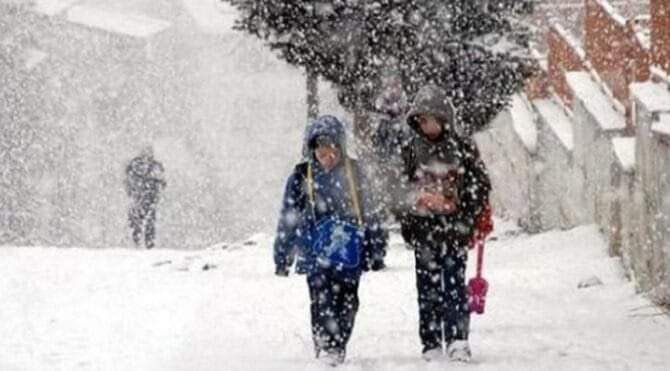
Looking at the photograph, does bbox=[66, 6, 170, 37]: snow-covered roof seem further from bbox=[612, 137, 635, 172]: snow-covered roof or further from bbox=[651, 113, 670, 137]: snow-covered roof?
bbox=[651, 113, 670, 137]: snow-covered roof

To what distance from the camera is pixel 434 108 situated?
6.94 m

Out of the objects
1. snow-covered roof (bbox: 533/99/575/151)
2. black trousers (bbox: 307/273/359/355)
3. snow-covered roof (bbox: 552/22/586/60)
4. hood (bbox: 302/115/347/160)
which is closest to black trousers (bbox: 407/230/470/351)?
black trousers (bbox: 307/273/359/355)

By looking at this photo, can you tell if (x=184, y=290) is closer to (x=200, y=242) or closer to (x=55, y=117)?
(x=200, y=242)

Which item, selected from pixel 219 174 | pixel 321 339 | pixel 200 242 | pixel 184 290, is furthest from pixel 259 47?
pixel 321 339

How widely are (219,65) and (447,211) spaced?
47.6 meters

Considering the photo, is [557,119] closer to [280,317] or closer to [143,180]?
[280,317]

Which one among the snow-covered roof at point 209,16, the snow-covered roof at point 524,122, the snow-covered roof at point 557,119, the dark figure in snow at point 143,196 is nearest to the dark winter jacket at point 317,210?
the snow-covered roof at point 557,119

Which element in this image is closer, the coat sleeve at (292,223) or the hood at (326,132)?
the hood at (326,132)

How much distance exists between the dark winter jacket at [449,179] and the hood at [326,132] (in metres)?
0.39

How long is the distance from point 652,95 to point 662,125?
1.93 feet

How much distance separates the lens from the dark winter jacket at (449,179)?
23.1 ft

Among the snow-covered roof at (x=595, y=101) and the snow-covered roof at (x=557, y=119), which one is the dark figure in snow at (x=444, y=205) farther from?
the snow-covered roof at (x=557, y=119)

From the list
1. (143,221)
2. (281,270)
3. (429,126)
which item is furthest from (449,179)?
(143,221)

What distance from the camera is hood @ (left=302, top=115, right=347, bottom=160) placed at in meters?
7.17
